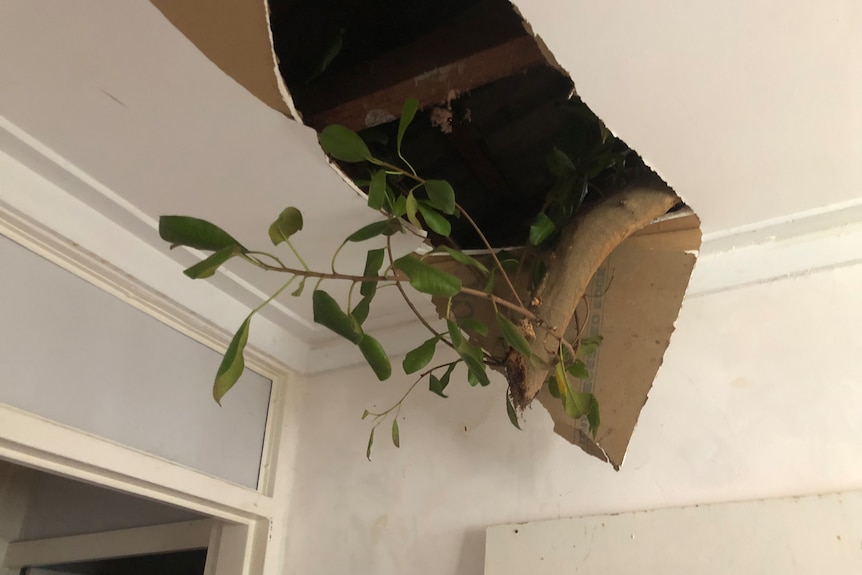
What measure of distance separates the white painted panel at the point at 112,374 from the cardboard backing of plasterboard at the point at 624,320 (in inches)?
24.3

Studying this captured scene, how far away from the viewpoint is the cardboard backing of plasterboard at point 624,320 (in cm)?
106

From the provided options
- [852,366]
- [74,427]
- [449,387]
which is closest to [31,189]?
[74,427]

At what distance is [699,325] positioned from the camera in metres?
1.20

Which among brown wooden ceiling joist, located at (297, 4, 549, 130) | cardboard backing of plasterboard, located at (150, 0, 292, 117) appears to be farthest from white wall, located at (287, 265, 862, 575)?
cardboard backing of plasterboard, located at (150, 0, 292, 117)

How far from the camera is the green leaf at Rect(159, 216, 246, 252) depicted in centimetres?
62

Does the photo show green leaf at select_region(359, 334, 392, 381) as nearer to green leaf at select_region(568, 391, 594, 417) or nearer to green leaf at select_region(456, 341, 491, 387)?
green leaf at select_region(456, 341, 491, 387)

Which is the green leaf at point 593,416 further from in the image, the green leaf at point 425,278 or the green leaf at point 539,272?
the green leaf at point 425,278

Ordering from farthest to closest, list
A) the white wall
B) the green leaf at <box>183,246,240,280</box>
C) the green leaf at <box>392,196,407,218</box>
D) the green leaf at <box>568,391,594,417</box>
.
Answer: the white wall → the green leaf at <box>568,391,594,417</box> → the green leaf at <box>392,196,407,218</box> → the green leaf at <box>183,246,240,280</box>

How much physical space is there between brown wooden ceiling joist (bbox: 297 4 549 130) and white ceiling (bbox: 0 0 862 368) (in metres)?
0.06

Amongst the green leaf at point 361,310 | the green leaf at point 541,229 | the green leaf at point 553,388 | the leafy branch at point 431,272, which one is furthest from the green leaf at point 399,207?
the green leaf at point 553,388

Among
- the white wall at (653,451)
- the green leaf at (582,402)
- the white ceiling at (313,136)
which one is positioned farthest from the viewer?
the white wall at (653,451)

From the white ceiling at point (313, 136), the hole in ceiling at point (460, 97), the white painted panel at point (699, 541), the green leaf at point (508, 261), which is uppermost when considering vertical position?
the hole in ceiling at point (460, 97)

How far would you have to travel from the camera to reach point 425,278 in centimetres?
72

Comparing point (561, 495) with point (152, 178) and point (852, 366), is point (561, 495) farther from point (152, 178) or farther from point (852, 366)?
point (152, 178)
